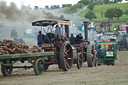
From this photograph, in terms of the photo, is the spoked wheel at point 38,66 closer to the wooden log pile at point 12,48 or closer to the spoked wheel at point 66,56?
the wooden log pile at point 12,48

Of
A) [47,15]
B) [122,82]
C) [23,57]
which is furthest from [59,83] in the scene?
[47,15]

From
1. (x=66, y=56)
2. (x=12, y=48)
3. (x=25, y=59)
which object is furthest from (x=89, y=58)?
(x=12, y=48)

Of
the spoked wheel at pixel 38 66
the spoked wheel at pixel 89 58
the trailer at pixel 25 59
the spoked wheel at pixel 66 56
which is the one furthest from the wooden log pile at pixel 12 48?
the spoked wheel at pixel 89 58

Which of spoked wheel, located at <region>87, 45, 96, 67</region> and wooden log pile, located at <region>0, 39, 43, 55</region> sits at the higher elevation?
wooden log pile, located at <region>0, 39, 43, 55</region>

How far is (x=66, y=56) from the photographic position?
14.7 metres

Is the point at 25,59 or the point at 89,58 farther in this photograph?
the point at 89,58

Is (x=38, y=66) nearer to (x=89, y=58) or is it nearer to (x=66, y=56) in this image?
(x=66, y=56)

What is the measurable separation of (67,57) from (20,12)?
24.5 feet

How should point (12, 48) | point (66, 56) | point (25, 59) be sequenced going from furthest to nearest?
point (66, 56), point (25, 59), point (12, 48)

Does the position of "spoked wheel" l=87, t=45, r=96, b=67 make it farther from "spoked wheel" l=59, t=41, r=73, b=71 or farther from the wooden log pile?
the wooden log pile

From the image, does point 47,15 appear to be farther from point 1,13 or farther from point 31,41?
point 31,41

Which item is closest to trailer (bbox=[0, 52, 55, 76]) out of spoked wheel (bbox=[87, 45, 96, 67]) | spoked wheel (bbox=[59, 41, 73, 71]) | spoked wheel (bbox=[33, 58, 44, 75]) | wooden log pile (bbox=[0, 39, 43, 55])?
spoked wheel (bbox=[33, 58, 44, 75])

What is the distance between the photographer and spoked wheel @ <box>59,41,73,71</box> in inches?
550

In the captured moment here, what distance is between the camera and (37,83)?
9742mm
